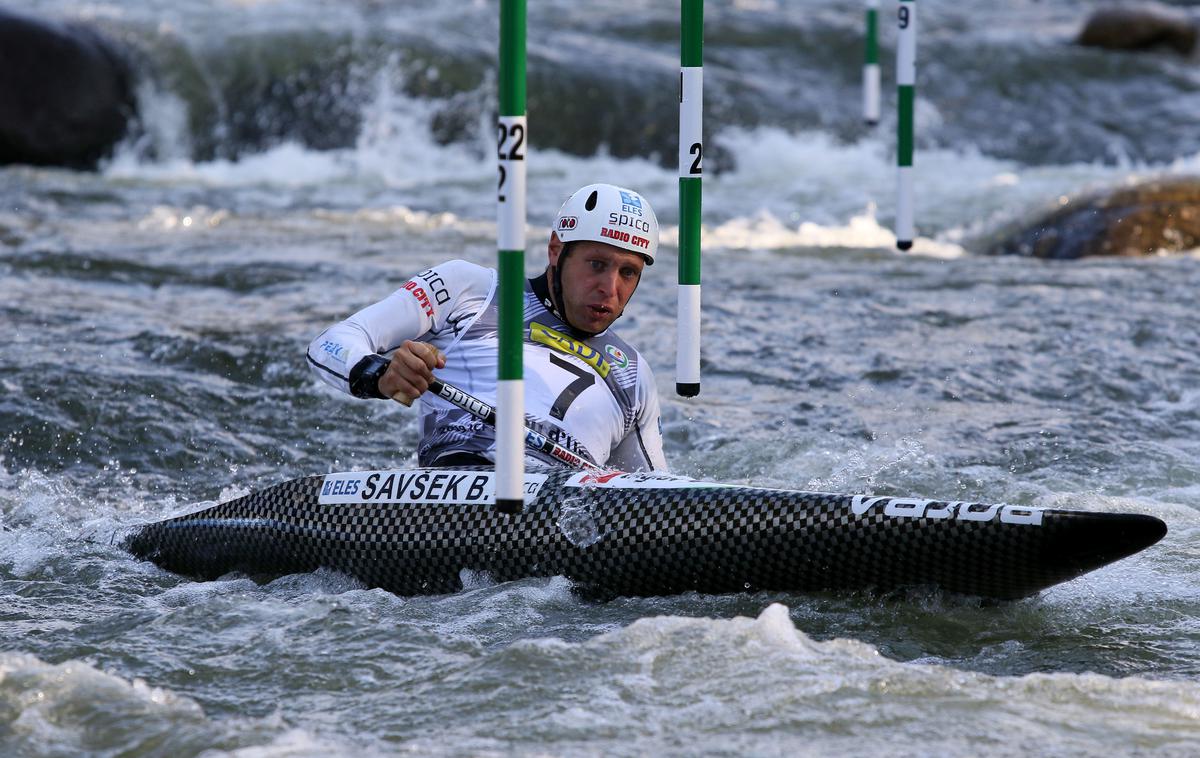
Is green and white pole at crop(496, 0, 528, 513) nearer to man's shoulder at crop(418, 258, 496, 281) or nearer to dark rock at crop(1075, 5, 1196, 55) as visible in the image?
man's shoulder at crop(418, 258, 496, 281)

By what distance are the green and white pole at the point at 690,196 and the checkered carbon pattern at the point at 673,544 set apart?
0.83 metres

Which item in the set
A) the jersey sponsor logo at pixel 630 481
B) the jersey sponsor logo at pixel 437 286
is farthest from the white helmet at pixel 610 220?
the jersey sponsor logo at pixel 630 481

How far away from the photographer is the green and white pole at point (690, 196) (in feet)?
16.1

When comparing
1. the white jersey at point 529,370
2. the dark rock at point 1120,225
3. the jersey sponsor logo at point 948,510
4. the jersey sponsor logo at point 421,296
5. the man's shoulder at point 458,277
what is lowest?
the jersey sponsor logo at point 948,510

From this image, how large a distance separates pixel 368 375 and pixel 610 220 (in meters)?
0.90

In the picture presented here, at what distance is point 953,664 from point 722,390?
3.66 metres

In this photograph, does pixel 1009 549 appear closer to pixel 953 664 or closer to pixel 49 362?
pixel 953 664

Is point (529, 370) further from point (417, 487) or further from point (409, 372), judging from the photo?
point (409, 372)

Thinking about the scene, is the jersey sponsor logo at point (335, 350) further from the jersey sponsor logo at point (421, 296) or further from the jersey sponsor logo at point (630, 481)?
the jersey sponsor logo at point (630, 481)

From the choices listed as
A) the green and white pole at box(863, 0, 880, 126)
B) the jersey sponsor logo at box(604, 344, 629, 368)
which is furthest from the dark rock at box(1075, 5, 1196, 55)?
the jersey sponsor logo at box(604, 344, 629, 368)

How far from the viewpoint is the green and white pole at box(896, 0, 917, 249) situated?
785 cm

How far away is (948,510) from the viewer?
394cm

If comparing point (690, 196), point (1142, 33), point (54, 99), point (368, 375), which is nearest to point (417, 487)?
point (368, 375)

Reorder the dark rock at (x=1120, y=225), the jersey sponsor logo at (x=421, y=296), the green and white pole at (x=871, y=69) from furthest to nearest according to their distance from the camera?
the green and white pole at (x=871, y=69) → the dark rock at (x=1120, y=225) → the jersey sponsor logo at (x=421, y=296)
